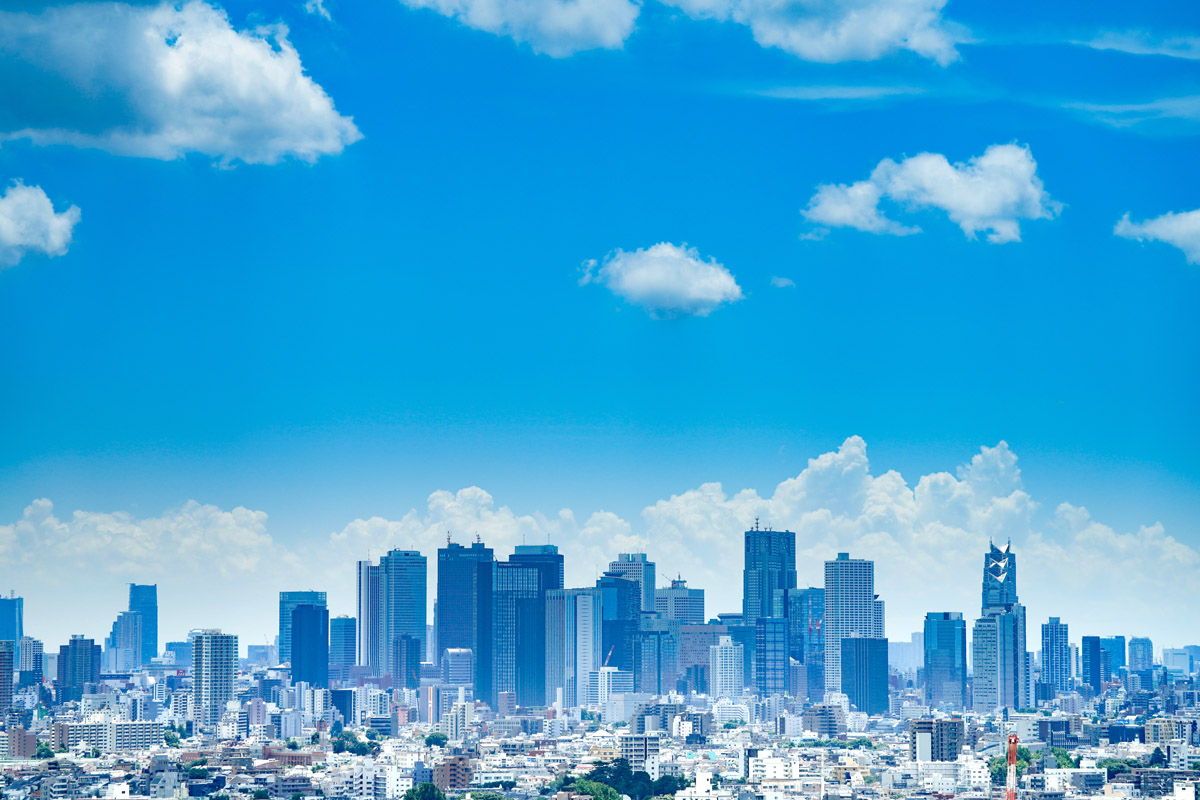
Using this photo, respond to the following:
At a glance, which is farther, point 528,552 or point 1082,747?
point 528,552

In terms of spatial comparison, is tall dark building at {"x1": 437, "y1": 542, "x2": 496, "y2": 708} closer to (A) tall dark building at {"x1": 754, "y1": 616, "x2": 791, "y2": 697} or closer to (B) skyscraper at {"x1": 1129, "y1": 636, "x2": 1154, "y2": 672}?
(A) tall dark building at {"x1": 754, "y1": 616, "x2": 791, "y2": 697}

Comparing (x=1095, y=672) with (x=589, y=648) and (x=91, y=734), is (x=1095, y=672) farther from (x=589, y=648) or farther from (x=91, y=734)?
(x=91, y=734)

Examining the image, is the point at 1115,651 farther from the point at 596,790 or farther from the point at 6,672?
the point at 596,790

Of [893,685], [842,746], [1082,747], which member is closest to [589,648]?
[893,685]

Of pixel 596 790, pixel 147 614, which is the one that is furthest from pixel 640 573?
pixel 596 790

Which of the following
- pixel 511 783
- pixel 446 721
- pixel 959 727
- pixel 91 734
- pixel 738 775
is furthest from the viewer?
pixel 446 721

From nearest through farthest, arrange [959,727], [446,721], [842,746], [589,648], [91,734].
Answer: [959,727] < [91,734] < [842,746] < [446,721] < [589,648]

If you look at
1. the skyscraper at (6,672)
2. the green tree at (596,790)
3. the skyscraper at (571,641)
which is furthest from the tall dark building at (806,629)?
the green tree at (596,790)
